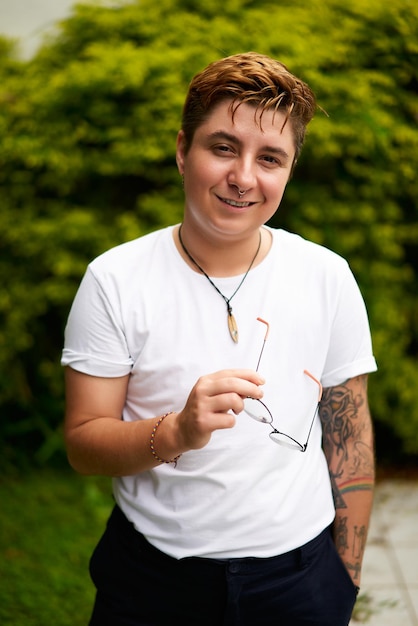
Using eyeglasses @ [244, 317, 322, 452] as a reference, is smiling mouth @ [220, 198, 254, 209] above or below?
above

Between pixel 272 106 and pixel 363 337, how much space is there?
0.63m

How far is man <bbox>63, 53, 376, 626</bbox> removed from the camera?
5.47 feet

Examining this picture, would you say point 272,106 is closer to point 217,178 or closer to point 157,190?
point 217,178

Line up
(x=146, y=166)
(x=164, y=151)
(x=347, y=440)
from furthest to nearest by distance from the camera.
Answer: (x=146, y=166), (x=164, y=151), (x=347, y=440)

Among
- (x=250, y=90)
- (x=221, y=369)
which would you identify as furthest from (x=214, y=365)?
(x=250, y=90)

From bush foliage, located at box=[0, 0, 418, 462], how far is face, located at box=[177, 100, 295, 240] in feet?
6.28

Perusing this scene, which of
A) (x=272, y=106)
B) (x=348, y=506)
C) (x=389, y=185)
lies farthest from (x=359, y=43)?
(x=348, y=506)

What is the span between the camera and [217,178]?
1.67 meters

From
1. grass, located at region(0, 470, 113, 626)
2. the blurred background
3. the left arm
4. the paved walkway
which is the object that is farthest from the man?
the blurred background

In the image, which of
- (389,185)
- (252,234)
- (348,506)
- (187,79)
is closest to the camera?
(252,234)

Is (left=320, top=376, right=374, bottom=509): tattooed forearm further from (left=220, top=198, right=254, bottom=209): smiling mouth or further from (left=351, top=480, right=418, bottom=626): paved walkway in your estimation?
(left=351, top=480, right=418, bottom=626): paved walkway

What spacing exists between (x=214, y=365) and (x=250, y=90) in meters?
0.63

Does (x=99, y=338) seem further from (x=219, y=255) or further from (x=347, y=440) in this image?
(x=347, y=440)

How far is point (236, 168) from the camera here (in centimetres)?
166
